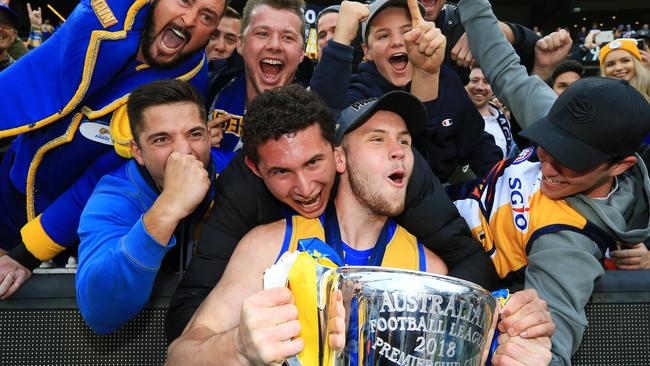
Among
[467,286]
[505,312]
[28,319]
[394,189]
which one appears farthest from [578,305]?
[28,319]

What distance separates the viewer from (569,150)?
2.29 metres

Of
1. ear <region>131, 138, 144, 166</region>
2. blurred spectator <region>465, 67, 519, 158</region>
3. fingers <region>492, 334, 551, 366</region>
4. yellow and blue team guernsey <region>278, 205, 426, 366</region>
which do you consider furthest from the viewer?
blurred spectator <region>465, 67, 519, 158</region>

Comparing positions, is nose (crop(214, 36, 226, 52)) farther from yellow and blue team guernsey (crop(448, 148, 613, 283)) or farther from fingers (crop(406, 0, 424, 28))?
yellow and blue team guernsey (crop(448, 148, 613, 283))

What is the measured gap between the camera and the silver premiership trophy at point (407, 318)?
1304 mm

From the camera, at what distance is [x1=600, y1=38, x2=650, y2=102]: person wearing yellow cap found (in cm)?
411

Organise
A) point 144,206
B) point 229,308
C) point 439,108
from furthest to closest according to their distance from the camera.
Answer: point 439,108
point 144,206
point 229,308

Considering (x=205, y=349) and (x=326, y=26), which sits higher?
(x=326, y=26)

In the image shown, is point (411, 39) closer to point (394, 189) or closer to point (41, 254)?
point (394, 189)

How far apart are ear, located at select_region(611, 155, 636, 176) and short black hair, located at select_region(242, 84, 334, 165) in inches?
39.8

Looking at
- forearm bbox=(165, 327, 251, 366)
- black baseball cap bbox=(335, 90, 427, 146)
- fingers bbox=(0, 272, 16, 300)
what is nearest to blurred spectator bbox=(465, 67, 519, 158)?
black baseball cap bbox=(335, 90, 427, 146)

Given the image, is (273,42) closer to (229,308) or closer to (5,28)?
(229,308)

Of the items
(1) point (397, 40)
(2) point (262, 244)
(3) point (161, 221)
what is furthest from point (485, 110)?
(3) point (161, 221)

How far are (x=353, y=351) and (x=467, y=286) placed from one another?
0.27 meters

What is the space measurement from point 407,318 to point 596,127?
1.33 meters
